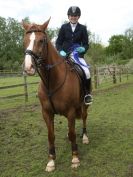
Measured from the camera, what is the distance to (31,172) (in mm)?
5719

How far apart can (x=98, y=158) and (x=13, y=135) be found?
106 inches

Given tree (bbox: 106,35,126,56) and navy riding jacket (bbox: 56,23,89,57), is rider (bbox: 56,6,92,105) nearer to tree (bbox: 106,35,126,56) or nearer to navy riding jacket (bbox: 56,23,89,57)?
navy riding jacket (bbox: 56,23,89,57)

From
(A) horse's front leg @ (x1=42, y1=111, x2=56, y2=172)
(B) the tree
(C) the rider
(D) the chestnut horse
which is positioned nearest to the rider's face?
(C) the rider

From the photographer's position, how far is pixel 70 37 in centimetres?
675

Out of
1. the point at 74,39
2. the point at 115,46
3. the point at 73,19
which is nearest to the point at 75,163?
the point at 74,39

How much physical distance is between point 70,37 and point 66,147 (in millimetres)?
2082

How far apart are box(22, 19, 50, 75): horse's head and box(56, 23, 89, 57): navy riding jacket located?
4.69 feet

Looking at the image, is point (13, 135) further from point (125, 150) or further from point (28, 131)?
point (125, 150)

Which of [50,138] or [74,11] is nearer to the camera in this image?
[50,138]

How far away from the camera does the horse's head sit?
484 centimetres

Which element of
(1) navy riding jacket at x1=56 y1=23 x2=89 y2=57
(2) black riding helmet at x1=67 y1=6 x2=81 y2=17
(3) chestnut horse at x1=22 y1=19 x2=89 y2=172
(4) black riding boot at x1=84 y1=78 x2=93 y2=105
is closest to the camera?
(3) chestnut horse at x1=22 y1=19 x2=89 y2=172

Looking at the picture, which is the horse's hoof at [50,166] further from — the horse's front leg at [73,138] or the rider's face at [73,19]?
the rider's face at [73,19]

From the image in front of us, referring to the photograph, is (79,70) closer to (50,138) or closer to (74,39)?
(74,39)

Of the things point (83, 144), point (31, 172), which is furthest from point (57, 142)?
point (31, 172)
